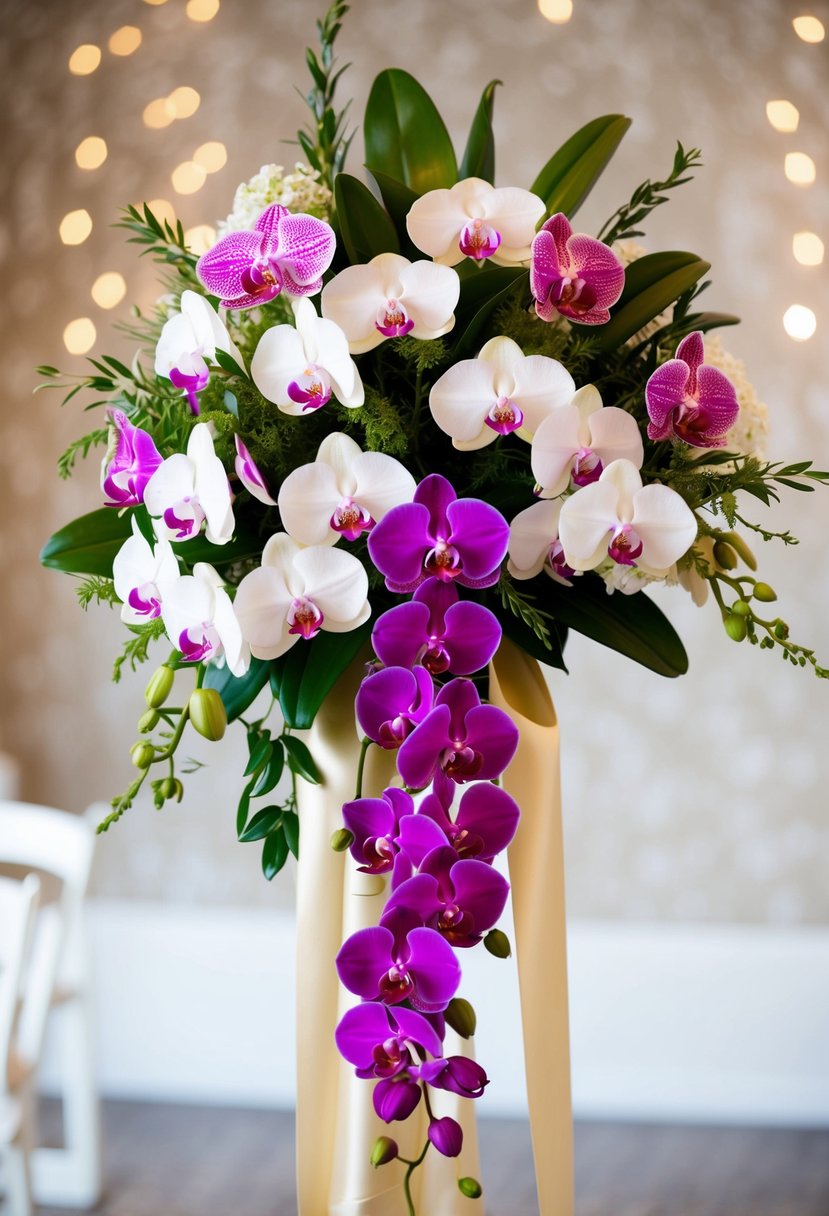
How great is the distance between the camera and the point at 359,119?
229 cm

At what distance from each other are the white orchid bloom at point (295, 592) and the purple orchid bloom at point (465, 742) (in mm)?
94

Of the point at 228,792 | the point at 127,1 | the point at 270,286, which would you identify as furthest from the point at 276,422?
the point at 127,1

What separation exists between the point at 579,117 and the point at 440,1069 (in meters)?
2.30

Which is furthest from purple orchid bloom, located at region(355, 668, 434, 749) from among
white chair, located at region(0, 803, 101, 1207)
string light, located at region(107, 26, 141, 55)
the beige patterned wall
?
string light, located at region(107, 26, 141, 55)

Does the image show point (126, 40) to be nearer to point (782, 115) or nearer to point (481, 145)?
point (782, 115)

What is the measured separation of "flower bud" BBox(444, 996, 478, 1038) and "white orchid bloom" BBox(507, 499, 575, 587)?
0.24m

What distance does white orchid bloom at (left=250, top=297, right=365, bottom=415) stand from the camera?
56 cm

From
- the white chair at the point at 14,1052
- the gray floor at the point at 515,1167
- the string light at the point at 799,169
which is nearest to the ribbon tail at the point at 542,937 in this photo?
the white chair at the point at 14,1052

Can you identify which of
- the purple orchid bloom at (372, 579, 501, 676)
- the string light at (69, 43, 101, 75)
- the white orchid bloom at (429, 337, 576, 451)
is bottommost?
the purple orchid bloom at (372, 579, 501, 676)

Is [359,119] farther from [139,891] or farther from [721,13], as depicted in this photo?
[139,891]

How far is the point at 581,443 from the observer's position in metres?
0.57

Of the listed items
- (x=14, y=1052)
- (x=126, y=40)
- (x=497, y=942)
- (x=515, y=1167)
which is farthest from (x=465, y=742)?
(x=126, y=40)

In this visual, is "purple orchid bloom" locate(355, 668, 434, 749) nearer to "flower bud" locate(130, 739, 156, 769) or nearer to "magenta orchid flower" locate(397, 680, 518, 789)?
"magenta orchid flower" locate(397, 680, 518, 789)

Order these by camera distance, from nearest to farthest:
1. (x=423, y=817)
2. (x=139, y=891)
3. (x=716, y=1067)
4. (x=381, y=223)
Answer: (x=423, y=817) → (x=381, y=223) → (x=716, y=1067) → (x=139, y=891)
